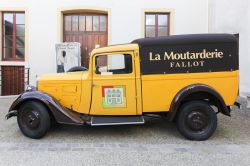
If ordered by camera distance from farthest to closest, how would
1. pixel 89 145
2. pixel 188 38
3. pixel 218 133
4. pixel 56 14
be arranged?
pixel 56 14 < pixel 218 133 < pixel 188 38 < pixel 89 145

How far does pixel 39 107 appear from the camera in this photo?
5.46 m

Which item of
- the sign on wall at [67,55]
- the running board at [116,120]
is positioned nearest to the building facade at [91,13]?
the sign on wall at [67,55]

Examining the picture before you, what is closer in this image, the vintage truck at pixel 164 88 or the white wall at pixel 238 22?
the vintage truck at pixel 164 88

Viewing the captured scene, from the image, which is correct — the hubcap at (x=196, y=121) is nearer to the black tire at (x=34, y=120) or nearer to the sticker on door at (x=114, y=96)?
the sticker on door at (x=114, y=96)

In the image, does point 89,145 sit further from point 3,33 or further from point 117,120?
point 3,33

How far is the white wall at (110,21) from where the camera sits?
11.0 meters

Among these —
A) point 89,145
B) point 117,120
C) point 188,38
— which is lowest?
point 89,145

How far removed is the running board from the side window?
818mm

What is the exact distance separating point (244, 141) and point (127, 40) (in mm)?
6541

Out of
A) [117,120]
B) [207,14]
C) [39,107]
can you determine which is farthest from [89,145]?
[207,14]

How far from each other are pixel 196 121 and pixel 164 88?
807 millimetres

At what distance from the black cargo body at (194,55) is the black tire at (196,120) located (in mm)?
652

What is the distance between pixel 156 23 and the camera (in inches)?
443

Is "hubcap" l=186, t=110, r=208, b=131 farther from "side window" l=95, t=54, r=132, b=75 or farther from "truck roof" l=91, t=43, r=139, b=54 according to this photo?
"truck roof" l=91, t=43, r=139, b=54
